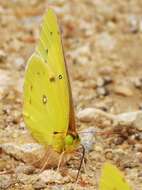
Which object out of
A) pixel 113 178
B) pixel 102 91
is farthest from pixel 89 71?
pixel 113 178

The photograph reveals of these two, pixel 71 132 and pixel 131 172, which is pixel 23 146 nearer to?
pixel 71 132

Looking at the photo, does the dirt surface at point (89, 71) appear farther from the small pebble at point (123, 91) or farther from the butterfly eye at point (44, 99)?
the butterfly eye at point (44, 99)

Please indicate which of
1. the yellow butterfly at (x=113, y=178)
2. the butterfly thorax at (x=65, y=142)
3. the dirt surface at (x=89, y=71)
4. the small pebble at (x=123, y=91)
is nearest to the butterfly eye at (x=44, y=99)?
the butterfly thorax at (x=65, y=142)

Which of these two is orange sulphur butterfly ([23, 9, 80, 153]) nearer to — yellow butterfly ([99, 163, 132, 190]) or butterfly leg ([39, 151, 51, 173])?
butterfly leg ([39, 151, 51, 173])

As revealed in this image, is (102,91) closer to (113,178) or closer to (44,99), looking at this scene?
(44,99)

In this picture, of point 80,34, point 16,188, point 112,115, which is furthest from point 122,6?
point 16,188

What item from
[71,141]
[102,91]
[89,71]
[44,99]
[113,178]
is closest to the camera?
[113,178]
